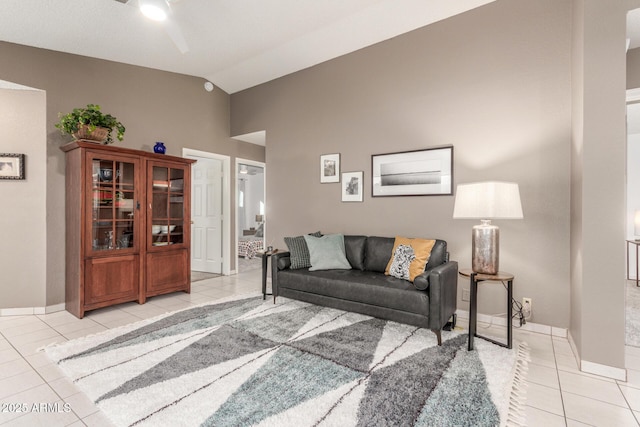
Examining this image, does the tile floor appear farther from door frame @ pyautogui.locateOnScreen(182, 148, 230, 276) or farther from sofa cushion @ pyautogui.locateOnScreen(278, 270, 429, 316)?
door frame @ pyautogui.locateOnScreen(182, 148, 230, 276)

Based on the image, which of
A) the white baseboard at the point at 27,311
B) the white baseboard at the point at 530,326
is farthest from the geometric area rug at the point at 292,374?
the white baseboard at the point at 27,311

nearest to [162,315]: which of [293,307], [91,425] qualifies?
[293,307]

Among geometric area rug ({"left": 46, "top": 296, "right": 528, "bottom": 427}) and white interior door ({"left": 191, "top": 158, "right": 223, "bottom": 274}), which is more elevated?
white interior door ({"left": 191, "top": 158, "right": 223, "bottom": 274})

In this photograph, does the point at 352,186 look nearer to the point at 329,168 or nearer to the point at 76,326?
the point at 329,168

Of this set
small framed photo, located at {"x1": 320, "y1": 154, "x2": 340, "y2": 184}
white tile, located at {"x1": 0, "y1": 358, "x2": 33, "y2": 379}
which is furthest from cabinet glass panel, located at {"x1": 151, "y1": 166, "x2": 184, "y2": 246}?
small framed photo, located at {"x1": 320, "y1": 154, "x2": 340, "y2": 184}

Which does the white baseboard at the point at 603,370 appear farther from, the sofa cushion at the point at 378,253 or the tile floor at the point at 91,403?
the sofa cushion at the point at 378,253

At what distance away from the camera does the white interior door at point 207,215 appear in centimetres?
548

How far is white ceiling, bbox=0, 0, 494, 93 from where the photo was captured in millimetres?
2963

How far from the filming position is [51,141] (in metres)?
3.52

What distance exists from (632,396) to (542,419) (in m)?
0.75

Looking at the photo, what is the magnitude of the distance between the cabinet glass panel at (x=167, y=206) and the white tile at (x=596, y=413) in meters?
4.23

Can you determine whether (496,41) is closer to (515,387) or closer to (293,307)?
(515,387)

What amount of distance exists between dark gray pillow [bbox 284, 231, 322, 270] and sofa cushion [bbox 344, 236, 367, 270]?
19.0 inches

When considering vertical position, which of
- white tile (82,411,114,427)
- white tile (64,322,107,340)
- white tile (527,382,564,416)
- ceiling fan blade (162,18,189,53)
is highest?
ceiling fan blade (162,18,189,53)
